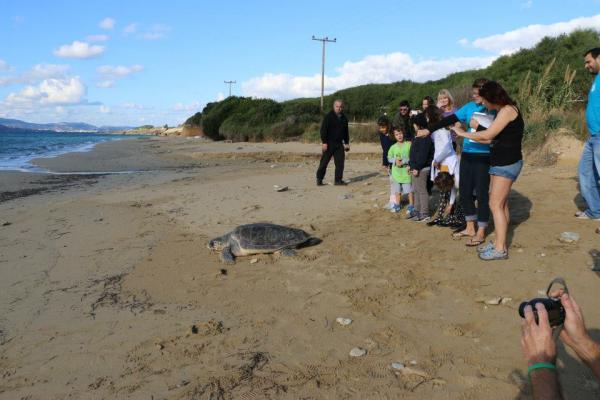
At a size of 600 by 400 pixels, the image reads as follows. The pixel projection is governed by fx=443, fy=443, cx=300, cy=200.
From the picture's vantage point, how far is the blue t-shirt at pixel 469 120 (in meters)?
5.04

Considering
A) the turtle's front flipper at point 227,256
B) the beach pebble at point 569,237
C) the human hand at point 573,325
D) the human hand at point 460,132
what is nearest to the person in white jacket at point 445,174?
the human hand at point 460,132

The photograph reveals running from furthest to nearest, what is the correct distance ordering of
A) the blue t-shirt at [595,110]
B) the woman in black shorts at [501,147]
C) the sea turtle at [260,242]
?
1. the sea turtle at [260,242]
2. the blue t-shirt at [595,110]
3. the woman in black shorts at [501,147]

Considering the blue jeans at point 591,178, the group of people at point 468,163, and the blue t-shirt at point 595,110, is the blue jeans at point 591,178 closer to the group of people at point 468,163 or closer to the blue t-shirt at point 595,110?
the blue t-shirt at point 595,110

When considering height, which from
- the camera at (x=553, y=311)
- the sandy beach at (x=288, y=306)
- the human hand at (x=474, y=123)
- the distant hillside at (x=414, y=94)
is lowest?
the sandy beach at (x=288, y=306)

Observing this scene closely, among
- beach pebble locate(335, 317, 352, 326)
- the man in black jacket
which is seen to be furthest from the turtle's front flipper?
the man in black jacket

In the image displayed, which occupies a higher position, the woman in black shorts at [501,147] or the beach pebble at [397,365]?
the woman in black shorts at [501,147]

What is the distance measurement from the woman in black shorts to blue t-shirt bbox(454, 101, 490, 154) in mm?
485

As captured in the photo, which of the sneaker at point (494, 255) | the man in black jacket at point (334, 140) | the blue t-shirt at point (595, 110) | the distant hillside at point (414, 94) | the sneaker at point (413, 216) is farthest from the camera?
the distant hillside at point (414, 94)

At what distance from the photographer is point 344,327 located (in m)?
3.64

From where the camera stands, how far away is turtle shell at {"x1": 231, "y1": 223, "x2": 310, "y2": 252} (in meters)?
5.52

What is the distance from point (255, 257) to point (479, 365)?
10.3 feet

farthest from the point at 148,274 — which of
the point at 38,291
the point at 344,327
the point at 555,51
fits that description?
the point at 555,51

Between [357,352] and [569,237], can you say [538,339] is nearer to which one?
[357,352]

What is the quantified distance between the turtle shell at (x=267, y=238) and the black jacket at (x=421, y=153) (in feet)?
6.47
